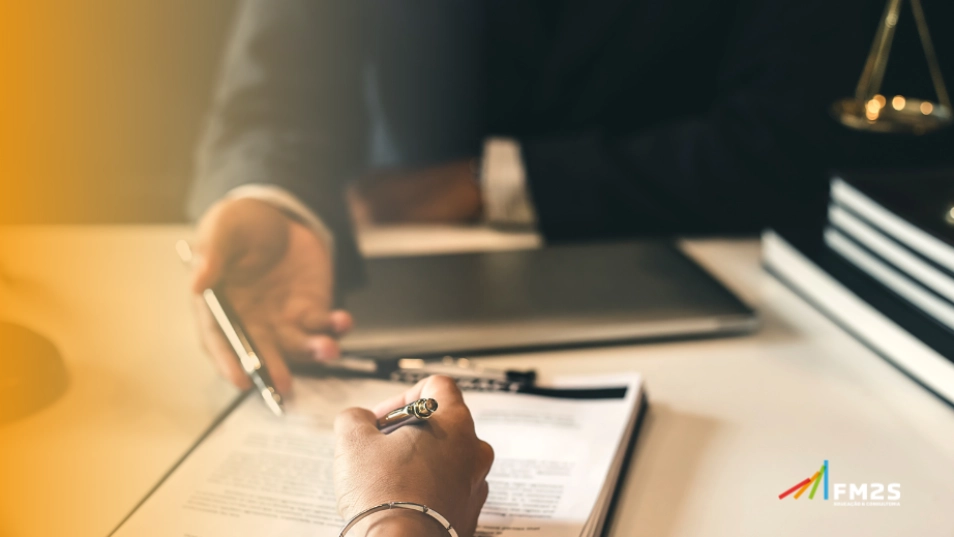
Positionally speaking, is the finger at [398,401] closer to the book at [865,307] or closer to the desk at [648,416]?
the desk at [648,416]

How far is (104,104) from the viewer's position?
0.53m

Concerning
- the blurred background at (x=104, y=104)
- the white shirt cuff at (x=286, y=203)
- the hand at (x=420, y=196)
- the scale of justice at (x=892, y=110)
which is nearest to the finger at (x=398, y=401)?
the blurred background at (x=104, y=104)

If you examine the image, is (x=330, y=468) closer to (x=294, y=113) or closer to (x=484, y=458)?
(x=484, y=458)

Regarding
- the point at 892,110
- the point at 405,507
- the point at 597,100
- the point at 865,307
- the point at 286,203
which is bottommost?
the point at 405,507

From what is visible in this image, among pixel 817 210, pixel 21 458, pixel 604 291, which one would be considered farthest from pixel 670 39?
pixel 21 458

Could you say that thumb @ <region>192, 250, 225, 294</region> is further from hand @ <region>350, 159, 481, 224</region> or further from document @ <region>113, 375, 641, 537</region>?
hand @ <region>350, 159, 481, 224</region>

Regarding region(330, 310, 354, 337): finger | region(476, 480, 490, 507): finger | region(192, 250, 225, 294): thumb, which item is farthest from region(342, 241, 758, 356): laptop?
region(476, 480, 490, 507): finger

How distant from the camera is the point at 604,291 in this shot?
695mm

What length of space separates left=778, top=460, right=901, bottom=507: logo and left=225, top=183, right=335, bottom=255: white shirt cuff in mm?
507

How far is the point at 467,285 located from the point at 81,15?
398mm

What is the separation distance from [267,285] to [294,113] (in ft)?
1.51

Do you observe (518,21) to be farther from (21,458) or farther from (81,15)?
(21,458)

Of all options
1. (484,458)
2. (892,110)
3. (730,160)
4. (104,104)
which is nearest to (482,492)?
(484,458)

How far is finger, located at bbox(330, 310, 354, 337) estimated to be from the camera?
0.62 meters
